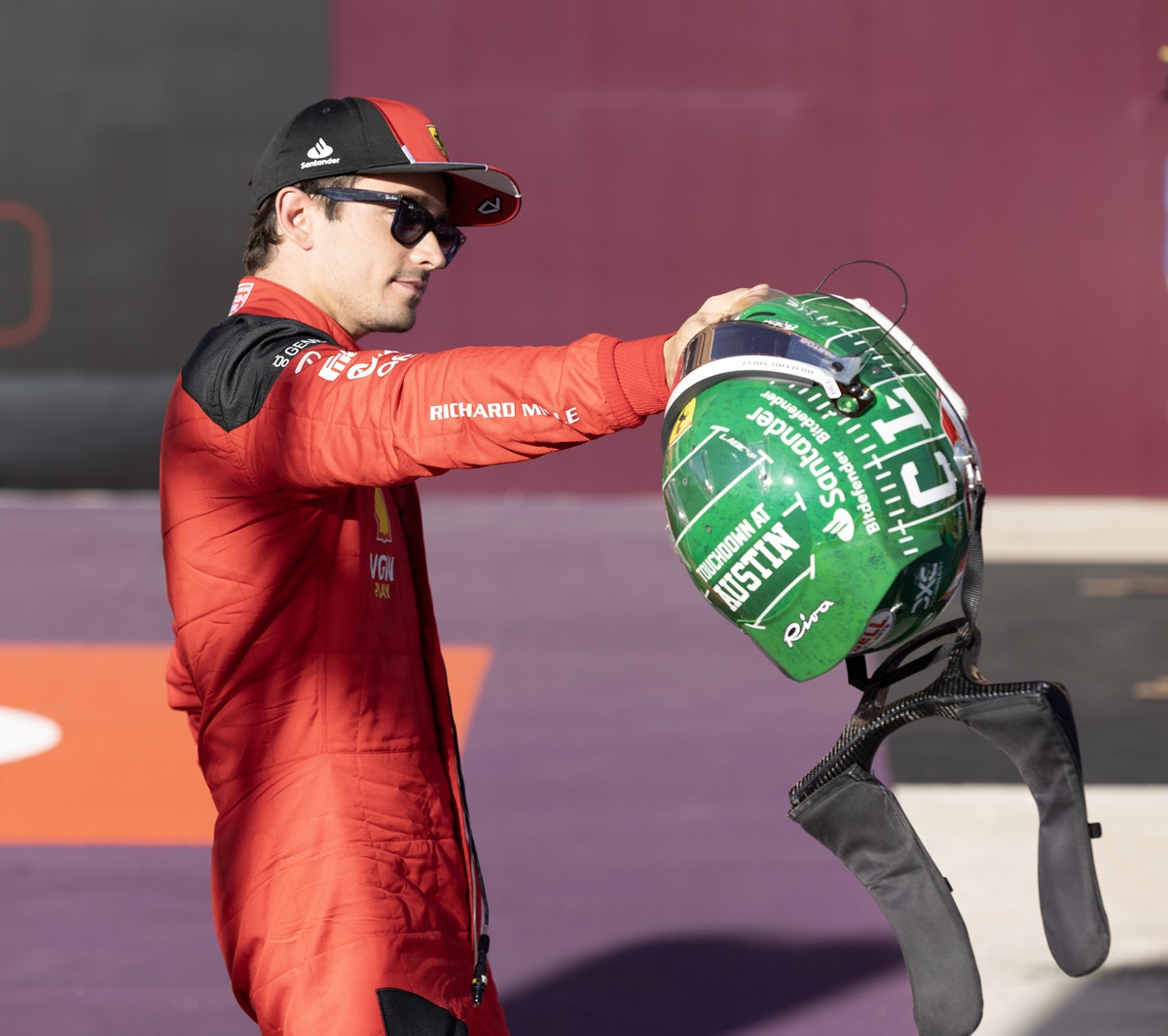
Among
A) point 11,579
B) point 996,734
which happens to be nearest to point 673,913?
point 996,734

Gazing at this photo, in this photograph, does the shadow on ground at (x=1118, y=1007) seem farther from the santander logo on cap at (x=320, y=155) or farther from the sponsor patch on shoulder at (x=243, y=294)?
the santander logo on cap at (x=320, y=155)

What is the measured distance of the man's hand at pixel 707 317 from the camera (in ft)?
6.96

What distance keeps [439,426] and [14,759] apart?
17.6ft

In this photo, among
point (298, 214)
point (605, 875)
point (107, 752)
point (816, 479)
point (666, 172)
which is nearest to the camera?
point (816, 479)

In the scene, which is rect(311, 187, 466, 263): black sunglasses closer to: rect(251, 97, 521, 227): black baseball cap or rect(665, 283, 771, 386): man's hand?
rect(251, 97, 521, 227): black baseball cap

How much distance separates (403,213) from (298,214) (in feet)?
0.60

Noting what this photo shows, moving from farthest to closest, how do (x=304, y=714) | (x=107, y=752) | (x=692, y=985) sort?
(x=107, y=752)
(x=692, y=985)
(x=304, y=714)

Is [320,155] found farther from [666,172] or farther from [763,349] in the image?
[666,172]

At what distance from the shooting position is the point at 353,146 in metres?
2.66

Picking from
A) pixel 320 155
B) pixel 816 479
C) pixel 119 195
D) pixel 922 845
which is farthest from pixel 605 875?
pixel 119 195

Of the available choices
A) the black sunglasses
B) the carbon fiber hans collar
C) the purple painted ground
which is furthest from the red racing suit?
the purple painted ground

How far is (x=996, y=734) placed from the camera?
2100mm

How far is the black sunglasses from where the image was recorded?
2.68 meters

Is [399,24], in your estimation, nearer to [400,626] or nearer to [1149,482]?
[1149,482]
